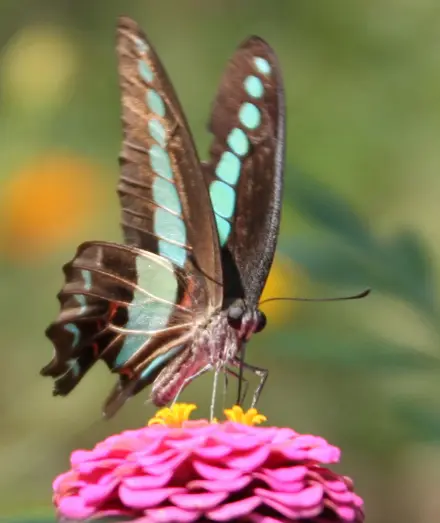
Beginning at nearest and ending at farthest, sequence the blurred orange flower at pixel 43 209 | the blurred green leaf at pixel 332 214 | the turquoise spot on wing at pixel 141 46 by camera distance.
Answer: the turquoise spot on wing at pixel 141 46 < the blurred green leaf at pixel 332 214 < the blurred orange flower at pixel 43 209

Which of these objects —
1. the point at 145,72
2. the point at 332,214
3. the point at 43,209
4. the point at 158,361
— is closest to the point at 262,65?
the point at 145,72

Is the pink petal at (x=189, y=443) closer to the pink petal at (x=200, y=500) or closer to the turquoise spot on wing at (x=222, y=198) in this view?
the pink petal at (x=200, y=500)

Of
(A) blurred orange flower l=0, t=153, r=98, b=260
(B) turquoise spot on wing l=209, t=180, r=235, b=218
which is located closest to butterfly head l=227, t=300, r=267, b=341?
(B) turquoise spot on wing l=209, t=180, r=235, b=218

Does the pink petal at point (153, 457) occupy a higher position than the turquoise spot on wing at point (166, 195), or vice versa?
the turquoise spot on wing at point (166, 195)

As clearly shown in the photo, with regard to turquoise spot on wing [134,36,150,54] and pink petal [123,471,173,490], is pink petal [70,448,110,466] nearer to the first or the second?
pink petal [123,471,173,490]

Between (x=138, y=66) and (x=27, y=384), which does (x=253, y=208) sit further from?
(x=27, y=384)

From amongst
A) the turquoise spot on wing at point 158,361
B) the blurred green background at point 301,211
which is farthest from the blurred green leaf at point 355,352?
the turquoise spot on wing at point 158,361
